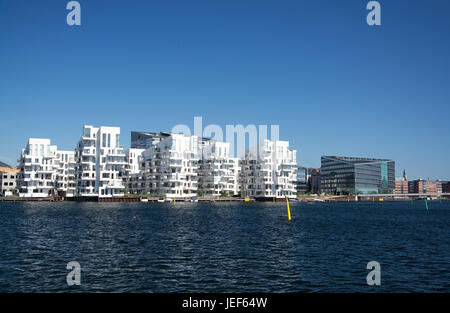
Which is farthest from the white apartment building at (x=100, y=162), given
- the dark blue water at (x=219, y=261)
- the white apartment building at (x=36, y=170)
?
the dark blue water at (x=219, y=261)

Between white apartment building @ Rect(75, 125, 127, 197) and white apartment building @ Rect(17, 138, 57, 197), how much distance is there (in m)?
26.0

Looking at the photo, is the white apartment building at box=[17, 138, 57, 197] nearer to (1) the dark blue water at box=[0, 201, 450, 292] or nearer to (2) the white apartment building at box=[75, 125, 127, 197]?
(2) the white apartment building at box=[75, 125, 127, 197]

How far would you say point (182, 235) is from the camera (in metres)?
54.2

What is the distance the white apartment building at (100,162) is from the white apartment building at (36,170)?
85.2ft

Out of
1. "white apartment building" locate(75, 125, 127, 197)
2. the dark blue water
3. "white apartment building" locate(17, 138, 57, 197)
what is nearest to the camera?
the dark blue water

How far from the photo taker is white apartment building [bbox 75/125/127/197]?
178250 mm

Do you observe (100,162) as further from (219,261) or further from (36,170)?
(219,261)

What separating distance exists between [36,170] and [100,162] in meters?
39.4

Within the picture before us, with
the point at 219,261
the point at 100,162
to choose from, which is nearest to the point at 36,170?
the point at 100,162

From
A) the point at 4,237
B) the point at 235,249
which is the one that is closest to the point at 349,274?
the point at 235,249

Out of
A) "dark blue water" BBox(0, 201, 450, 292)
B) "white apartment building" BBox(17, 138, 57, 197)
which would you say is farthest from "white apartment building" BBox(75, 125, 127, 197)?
"dark blue water" BBox(0, 201, 450, 292)

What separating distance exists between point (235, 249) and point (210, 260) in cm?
683

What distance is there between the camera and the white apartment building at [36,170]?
7584 inches
